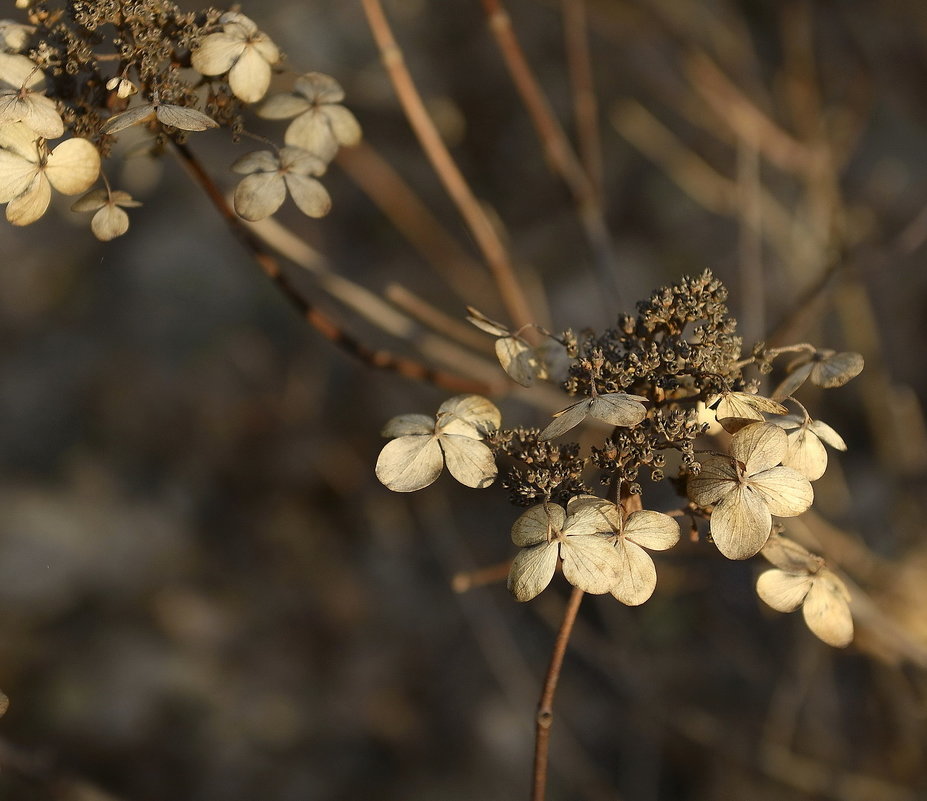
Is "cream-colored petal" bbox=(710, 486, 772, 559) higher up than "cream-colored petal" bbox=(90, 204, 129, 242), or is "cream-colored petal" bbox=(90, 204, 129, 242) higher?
"cream-colored petal" bbox=(90, 204, 129, 242)

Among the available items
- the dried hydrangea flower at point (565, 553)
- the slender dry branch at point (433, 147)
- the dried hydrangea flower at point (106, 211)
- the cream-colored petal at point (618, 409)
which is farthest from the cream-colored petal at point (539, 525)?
the slender dry branch at point (433, 147)

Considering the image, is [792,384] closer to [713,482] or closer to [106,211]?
[713,482]

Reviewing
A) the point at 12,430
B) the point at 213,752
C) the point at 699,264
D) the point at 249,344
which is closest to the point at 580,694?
the point at 213,752

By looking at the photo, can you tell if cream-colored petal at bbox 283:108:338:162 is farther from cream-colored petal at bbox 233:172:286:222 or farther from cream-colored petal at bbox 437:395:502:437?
cream-colored petal at bbox 437:395:502:437

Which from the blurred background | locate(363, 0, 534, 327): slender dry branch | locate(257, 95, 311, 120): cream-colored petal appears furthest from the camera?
the blurred background

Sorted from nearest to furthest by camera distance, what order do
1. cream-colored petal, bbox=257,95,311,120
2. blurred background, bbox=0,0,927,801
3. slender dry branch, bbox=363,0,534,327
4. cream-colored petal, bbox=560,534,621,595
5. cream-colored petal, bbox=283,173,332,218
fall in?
1. cream-colored petal, bbox=560,534,621,595
2. cream-colored petal, bbox=283,173,332,218
3. cream-colored petal, bbox=257,95,311,120
4. slender dry branch, bbox=363,0,534,327
5. blurred background, bbox=0,0,927,801

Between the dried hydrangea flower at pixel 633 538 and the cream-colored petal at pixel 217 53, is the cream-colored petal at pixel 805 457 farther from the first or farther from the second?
the cream-colored petal at pixel 217 53

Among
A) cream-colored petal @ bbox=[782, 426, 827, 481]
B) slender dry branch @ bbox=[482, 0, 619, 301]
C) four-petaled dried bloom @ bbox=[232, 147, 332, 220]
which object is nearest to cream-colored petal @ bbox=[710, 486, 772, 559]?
cream-colored petal @ bbox=[782, 426, 827, 481]
